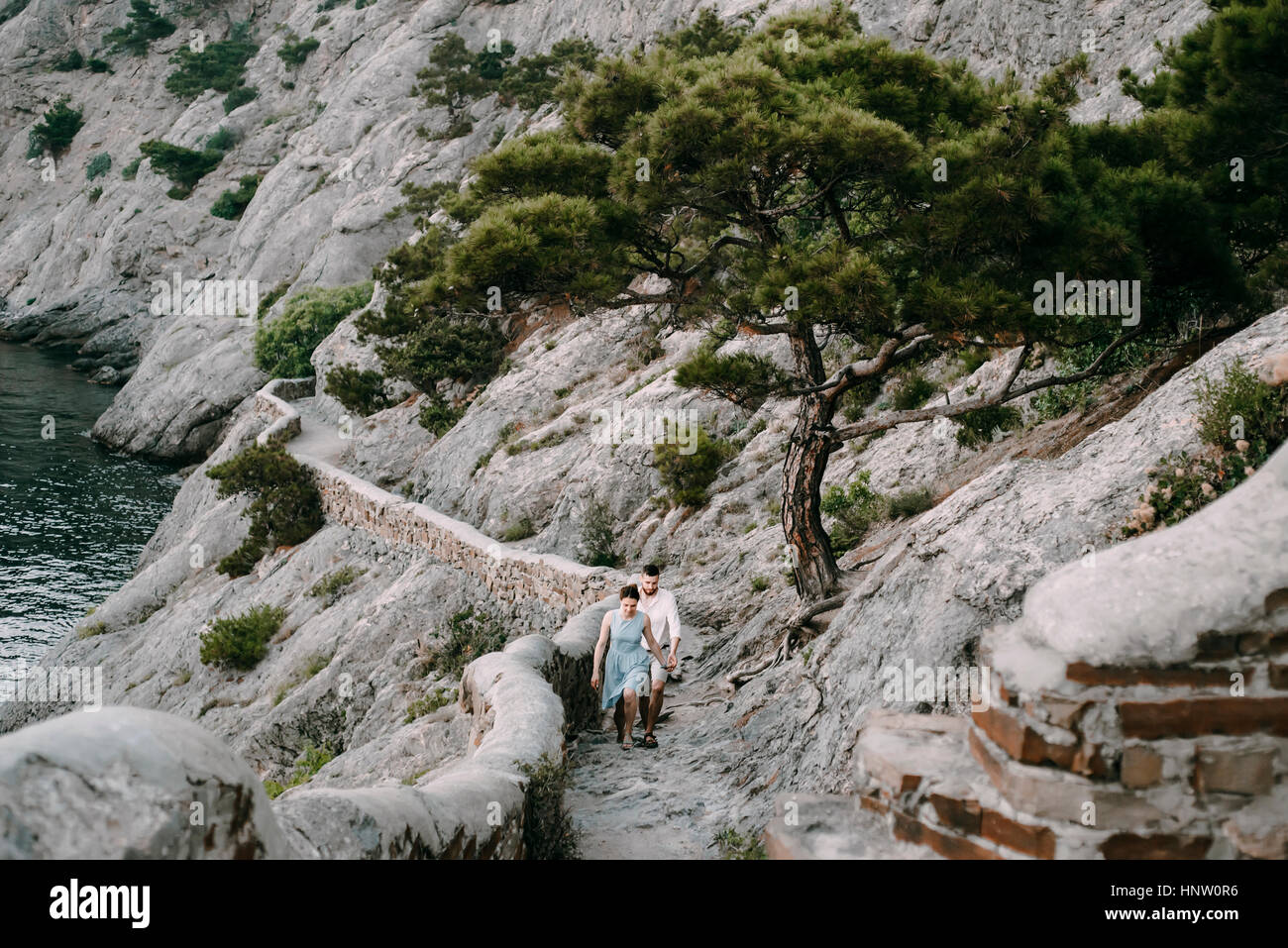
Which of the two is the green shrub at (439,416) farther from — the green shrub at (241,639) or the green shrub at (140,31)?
the green shrub at (140,31)

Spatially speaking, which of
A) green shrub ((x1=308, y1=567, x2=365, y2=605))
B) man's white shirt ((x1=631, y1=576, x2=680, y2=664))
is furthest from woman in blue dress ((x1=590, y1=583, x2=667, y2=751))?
green shrub ((x1=308, y1=567, x2=365, y2=605))

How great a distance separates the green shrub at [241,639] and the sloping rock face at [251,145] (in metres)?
23.3

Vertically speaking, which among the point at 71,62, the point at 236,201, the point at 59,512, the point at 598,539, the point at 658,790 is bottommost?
the point at 658,790

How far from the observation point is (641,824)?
269 inches

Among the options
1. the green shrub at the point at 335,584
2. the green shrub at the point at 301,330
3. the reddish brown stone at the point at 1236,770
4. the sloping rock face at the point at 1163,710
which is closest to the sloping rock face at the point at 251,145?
the green shrub at the point at 301,330

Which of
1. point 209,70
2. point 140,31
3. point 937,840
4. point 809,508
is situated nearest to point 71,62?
point 140,31

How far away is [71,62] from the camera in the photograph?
82938 mm

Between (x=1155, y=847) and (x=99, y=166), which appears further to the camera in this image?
(x=99, y=166)

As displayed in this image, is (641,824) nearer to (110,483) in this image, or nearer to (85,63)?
(110,483)

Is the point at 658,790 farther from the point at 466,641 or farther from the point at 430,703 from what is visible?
the point at 466,641

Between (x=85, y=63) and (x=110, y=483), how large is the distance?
201ft

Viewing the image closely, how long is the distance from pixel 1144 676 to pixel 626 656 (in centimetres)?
583

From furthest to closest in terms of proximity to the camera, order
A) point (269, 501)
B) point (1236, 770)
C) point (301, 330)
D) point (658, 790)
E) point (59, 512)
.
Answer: point (301, 330) → point (59, 512) → point (269, 501) → point (658, 790) → point (1236, 770)
